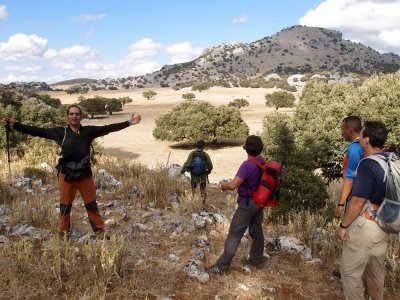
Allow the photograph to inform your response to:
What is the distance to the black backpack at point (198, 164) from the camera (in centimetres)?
877

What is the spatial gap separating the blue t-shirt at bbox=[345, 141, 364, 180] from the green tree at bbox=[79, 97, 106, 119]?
4383 cm

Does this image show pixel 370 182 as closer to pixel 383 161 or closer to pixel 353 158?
pixel 383 161

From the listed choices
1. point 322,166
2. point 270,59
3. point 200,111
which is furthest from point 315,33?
point 322,166

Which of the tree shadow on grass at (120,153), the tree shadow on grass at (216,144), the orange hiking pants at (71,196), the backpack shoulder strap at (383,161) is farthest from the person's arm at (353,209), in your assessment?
the tree shadow on grass at (216,144)

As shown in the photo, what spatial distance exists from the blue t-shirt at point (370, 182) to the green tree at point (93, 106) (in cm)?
4487

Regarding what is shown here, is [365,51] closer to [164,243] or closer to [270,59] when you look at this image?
[270,59]

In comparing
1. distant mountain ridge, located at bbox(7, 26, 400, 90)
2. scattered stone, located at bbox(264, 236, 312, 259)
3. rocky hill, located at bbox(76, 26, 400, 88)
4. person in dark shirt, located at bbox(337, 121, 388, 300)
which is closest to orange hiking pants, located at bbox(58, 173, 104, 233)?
scattered stone, located at bbox(264, 236, 312, 259)

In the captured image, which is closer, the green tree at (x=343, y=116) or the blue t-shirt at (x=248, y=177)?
the blue t-shirt at (x=248, y=177)

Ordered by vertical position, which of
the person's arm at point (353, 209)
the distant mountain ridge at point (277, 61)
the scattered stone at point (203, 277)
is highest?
the distant mountain ridge at point (277, 61)

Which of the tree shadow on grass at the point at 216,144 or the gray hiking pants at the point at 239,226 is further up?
the gray hiking pants at the point at 239,226

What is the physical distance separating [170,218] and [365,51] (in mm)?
196680

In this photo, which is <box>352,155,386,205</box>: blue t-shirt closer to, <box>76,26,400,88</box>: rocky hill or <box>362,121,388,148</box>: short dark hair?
<box>362,121,388,148</box>: short dark hair

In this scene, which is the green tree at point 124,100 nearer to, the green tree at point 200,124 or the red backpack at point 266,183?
the green tree at point 200,124

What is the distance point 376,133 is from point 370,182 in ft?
1.71
